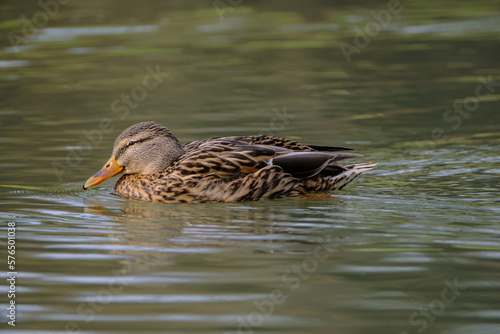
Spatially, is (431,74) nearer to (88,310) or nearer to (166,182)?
(166,182)

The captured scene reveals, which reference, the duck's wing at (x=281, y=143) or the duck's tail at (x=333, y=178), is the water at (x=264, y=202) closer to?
the duck's tail at (x=333, y=178)

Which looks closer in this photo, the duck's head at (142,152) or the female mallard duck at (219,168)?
the female mallard duck at (219,168)

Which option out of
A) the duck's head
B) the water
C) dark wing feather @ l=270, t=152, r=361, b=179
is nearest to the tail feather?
the water

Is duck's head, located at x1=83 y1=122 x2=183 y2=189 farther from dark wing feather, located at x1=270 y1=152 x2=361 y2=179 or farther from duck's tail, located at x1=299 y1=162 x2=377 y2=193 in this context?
duck's tail, located at x1=299 y1=162 x2=377 y2=193

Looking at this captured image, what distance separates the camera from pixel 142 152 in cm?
930

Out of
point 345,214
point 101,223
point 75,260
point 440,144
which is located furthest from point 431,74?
point 75,260

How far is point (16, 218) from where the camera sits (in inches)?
334

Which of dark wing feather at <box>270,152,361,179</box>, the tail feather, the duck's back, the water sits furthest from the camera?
the tail feather

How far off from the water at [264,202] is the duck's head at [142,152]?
0.38 m

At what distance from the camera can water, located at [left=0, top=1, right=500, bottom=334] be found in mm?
5824

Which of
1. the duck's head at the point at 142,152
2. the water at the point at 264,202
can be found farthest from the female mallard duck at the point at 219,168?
the water at the point at 264,202

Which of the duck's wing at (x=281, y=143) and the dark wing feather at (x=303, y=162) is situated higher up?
the duck's wing at (x=281, y=143)

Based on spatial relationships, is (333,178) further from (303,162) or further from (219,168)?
(219,168)

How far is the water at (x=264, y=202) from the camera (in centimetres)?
582
